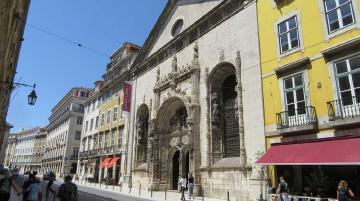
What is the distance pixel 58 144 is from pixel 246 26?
181ft

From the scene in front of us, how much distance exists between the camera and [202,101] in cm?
2103

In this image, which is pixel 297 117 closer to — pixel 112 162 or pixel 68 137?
pixel 112 162

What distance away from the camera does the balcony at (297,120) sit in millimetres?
12906

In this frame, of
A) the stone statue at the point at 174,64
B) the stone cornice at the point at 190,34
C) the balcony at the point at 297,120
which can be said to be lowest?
the balcony at the point at 297,120

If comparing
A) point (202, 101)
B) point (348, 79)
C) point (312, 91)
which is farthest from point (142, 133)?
point (348, 79)

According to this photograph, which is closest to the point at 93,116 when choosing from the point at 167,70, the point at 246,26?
the point at 167,70

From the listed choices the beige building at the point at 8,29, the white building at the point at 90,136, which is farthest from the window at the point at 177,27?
the white building at the point at 90,136

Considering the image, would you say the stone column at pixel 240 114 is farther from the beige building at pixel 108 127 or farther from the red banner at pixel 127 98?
the beige building at pixel 108 127

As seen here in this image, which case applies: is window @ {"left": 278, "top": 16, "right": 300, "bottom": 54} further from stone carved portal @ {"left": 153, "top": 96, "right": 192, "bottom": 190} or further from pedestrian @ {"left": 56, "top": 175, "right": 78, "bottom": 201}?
pedestrian @ {"left": 56, "top": 175, "right": 78, "bottom": 201}

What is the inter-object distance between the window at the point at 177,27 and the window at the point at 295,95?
45.1 ft

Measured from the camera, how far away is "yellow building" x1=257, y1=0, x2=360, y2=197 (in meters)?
11.8

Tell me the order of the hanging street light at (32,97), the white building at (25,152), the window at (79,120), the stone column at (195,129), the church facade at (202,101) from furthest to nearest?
the white building at (25,152) → the window at (79,120) → the stone column at (195,129) → the church facade at (202,101) → the hanging street light at (32,97)

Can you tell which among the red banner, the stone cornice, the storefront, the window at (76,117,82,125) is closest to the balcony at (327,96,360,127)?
Result: the storefront

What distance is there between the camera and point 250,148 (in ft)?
53.4
